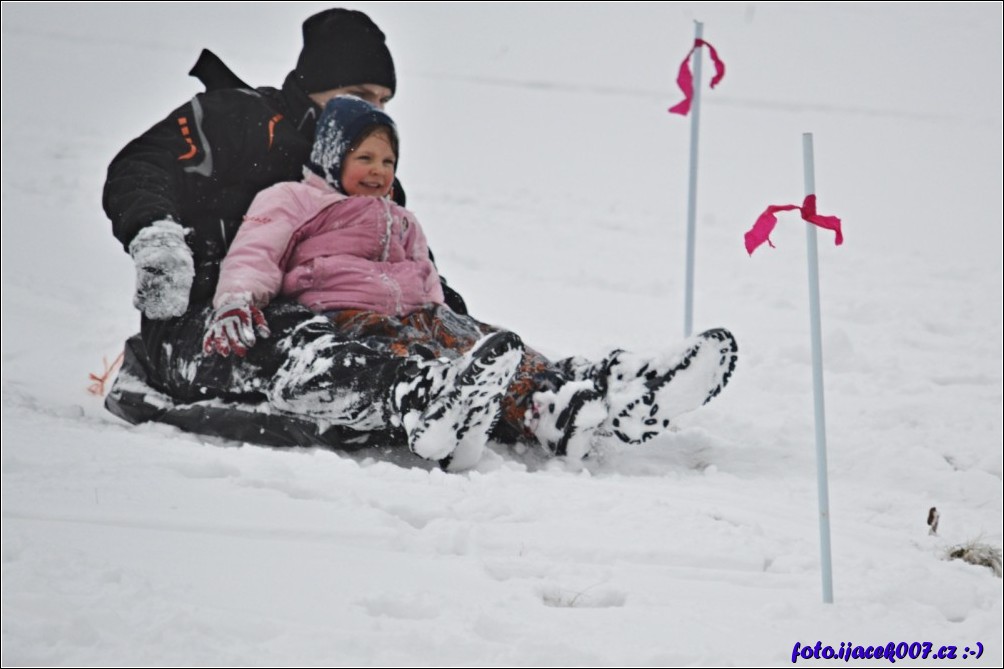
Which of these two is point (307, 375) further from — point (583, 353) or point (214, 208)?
point (583, 353)

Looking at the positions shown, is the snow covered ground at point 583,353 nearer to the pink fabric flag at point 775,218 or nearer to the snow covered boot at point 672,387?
the snow covered boot at point 672,387

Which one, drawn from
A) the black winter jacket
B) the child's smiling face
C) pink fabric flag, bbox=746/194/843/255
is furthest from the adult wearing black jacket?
pink fabric flag, bbox=746/194/843/255

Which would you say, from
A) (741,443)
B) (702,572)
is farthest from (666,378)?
(702,572)

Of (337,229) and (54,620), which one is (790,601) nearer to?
(54,620)

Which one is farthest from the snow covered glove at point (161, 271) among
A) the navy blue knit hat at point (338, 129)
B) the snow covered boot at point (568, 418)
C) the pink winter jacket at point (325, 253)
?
the snow covered boot at point (568, 418)

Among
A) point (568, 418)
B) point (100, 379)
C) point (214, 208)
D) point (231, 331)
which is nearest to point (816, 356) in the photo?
point (568, 418)

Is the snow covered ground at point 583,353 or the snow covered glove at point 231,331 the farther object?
the snow covered glove at point 231,331

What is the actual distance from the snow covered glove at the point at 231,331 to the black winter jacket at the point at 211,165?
1.11 ft

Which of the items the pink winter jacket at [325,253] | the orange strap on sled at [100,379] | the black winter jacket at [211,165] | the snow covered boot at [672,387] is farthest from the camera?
the orange strap on sled at [100,379]

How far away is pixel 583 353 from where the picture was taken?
481cm

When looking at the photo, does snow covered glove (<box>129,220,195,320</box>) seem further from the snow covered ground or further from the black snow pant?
the snow covered ground

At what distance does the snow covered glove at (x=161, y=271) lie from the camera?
334 centimetres

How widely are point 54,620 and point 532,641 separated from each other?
28.5 inches

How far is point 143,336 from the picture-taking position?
3617 mm
